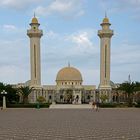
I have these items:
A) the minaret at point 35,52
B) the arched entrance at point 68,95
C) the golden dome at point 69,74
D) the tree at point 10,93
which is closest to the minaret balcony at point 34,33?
the minaret at point 35,52

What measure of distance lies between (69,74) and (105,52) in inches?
699

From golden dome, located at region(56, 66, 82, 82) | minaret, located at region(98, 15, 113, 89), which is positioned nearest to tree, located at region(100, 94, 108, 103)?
minaret, located at region(98, 15, 113, 89)

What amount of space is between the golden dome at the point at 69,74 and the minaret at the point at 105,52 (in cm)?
1446

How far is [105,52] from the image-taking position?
84312 millimetres

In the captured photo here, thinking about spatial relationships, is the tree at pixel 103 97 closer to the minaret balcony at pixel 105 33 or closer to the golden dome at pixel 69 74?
the minaret balcony at pixel 105 33

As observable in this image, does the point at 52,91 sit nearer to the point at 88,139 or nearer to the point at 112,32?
the point at 112,32

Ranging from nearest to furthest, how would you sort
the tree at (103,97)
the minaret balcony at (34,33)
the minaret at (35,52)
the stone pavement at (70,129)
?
the stone pavement at (70,129)
the tree at (103,97)
the minaret at (35,52)
the minaret balcony at (34,33)

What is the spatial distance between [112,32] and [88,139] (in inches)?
2900

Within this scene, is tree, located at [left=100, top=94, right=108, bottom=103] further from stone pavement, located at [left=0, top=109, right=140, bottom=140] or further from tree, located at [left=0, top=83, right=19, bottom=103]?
stone pavement, located at [left=0, top=109, right=140, bottom=140]

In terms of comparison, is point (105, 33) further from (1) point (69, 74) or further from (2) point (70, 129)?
(2) point (70, 129)

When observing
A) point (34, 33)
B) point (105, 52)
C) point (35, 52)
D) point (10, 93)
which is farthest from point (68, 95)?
A: point (10, 93)

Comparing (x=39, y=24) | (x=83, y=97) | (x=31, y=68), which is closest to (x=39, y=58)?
(x=31, y=68)

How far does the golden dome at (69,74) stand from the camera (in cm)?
9956

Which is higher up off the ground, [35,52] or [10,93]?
[35,52]
